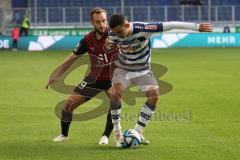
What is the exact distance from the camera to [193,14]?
1895 inches

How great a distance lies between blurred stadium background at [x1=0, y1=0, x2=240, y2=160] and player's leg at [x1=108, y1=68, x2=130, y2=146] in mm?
283

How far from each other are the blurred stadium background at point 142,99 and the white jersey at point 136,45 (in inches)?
48.1

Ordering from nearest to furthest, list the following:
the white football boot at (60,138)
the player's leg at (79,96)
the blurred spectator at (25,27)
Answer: the player's leg at (79,96), the white football boot at (60,138), the blurred spectator at (25,27)

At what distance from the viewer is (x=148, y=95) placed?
398 inches

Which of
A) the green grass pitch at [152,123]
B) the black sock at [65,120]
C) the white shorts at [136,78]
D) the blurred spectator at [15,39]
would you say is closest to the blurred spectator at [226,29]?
the blurred spectator at [15,39]

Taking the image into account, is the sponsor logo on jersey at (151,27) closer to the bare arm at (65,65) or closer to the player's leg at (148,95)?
the player's leg at (148,95)

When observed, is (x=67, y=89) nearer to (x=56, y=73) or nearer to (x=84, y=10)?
(x=56, y=73)

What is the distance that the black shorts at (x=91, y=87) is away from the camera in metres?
10.5

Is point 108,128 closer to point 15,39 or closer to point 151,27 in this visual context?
point 151,27

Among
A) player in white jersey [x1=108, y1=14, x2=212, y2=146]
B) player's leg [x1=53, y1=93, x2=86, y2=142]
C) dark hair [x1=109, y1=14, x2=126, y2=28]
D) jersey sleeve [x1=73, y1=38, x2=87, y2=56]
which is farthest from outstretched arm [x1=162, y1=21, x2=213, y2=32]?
player's leg [x1=53, y1=93, x2=86, y2=142]

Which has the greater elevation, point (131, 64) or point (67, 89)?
point (131, 64)

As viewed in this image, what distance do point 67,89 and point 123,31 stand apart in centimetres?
609

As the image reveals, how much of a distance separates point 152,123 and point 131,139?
279 cm

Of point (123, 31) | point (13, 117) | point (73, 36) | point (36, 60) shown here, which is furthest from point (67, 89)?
point (73, 36)
